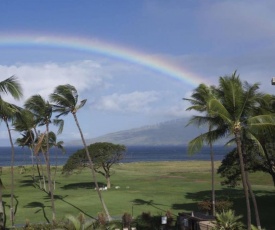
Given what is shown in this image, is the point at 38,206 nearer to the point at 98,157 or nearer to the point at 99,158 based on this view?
the point at 99,158

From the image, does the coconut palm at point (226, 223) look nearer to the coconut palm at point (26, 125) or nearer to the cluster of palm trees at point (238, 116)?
the cluster of palm trees at point (238, 116)

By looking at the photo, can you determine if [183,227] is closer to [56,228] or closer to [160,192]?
[56,228]

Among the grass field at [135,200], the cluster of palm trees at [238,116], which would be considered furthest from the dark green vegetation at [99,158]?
the cluster of palm trees at [238,116]

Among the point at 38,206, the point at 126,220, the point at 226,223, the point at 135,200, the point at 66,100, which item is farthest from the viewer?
the point at 135,200

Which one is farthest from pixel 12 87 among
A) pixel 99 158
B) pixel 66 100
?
pixel 99 158

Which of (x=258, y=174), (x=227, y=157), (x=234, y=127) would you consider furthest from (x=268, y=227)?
(x=258, y=174)

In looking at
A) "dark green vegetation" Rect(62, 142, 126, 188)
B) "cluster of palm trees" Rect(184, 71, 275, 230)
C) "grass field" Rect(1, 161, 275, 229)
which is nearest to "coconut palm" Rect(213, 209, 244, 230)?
"cluster of palm trees" Rect(184, 71, 275, 230)

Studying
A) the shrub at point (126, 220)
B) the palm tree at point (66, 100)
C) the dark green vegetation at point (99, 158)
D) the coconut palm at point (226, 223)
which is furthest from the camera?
the dark green vegetation at point (99, 158)

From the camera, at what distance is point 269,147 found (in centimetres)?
3888

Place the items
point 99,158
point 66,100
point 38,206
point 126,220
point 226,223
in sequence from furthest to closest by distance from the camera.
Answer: point 99,158, point 38,206, point 66,100, point 126,220, point 226,223

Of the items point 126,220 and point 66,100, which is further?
point 66,100

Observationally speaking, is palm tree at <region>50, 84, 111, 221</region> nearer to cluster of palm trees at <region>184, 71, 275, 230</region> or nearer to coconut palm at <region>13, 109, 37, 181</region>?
coconut palm at <region>13, 109, 37, 181</region>

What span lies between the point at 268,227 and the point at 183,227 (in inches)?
327

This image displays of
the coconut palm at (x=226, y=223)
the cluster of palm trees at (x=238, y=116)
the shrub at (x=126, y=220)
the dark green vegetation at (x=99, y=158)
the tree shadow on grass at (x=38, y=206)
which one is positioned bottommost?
the tree shadow on grass at (x=38, y=206)
